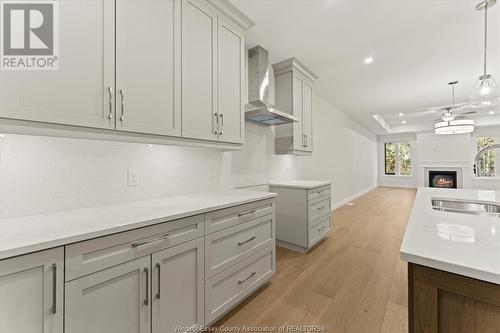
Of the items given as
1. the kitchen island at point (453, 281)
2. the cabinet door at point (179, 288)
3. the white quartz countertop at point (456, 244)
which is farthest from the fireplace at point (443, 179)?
the cabinet door at point (179, 288)

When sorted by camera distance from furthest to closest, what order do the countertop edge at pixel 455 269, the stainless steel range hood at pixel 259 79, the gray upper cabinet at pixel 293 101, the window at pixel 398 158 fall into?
1. the window at pixel 398 158
2. the gray upper cabinet at pixel 293 101
3. the stainless steel range hood at pixel 259 79
4. the countertop edge at pixel 455 269

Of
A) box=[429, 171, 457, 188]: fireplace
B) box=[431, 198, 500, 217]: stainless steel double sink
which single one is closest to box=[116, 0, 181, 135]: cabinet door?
box=[431, 198, 500, 217]: stainless steel double sink

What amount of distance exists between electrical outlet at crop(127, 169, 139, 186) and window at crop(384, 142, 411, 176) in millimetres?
11402

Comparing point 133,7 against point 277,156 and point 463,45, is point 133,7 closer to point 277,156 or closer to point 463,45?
point 277,156

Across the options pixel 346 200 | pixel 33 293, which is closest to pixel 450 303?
pixel 33 293

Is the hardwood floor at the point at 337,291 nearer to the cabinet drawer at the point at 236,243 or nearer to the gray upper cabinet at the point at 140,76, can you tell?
the cabinet drawer at the point at 236,243

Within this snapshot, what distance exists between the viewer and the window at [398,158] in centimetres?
955

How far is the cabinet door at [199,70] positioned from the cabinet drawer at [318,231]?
1987mm

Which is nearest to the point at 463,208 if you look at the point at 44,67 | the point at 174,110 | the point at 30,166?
the point at 174,110

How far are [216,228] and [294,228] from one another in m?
1.71

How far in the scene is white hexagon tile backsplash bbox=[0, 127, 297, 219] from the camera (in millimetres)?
1166

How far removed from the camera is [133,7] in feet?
4.30

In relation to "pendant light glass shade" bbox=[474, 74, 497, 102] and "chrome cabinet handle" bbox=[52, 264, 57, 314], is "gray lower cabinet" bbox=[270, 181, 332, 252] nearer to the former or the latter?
"pendant light glass shade" bbox=[474, 74, 497, 102]

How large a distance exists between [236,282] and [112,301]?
91 cm
